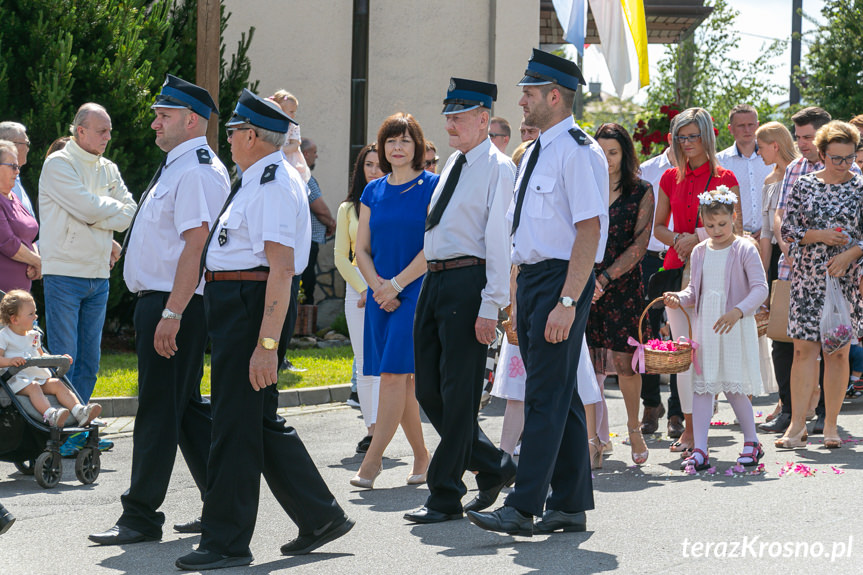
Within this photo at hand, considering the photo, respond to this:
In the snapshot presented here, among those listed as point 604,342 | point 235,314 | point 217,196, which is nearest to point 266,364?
point 235,314

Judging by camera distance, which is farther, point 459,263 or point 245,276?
point 459,263

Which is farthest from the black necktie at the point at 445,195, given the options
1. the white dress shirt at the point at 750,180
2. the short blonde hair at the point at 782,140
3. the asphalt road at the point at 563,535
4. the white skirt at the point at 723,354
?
the white dress shirt at the point at 750,180

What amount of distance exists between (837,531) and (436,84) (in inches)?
481

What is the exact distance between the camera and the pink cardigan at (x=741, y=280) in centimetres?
800

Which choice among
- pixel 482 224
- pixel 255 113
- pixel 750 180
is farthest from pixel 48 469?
pixel 750 180

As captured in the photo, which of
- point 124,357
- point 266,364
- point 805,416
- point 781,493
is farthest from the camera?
point 124,357

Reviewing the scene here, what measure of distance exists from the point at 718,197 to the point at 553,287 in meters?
2.63

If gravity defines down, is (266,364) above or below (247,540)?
above

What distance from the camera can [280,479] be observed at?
5.73 metres

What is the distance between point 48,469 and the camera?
754cm

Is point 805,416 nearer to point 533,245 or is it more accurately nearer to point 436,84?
point 533,245

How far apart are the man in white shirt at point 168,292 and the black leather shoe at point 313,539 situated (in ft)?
2.41

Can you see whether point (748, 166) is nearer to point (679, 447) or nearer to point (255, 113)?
point (679, 447)

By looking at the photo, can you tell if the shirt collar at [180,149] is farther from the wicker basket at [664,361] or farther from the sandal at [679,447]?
the sandal at [679,447]
